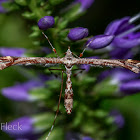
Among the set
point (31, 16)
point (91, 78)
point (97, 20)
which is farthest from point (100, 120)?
point (97, 20)

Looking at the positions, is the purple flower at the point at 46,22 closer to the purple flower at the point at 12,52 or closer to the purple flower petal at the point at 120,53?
the purple flower at the point at 12,52

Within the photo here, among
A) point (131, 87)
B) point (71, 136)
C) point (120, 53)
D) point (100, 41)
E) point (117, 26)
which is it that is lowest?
point (71, 136)

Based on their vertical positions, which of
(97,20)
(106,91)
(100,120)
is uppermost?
(97,20)

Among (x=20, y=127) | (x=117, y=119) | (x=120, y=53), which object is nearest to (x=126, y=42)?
(x=120, y=53)

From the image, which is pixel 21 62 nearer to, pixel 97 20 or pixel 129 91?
pixel 129 91

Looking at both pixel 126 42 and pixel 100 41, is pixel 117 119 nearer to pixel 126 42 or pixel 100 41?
pixel 126 42

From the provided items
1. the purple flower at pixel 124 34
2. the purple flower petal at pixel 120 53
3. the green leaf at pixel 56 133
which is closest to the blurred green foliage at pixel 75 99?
the green leaf at pixel 56 133

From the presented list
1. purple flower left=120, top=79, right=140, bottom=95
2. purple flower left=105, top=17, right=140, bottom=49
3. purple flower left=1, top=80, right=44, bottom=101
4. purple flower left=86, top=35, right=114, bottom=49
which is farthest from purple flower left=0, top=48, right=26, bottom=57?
purple flower left=120, top=79, right=140, bottom=95
